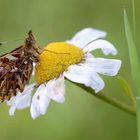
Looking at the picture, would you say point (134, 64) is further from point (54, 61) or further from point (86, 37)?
point (86, 37)

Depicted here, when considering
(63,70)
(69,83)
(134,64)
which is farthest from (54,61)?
(69,83)

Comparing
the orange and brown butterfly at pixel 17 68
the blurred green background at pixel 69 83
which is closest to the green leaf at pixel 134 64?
the orange and brown butterfly at pixel 17 68

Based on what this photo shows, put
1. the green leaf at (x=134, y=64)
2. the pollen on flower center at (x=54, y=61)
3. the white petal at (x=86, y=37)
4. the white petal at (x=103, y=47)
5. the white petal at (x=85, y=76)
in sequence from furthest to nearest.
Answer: the white petal at (x=86, y=37)
the white petal at (x=103, y=47)
the pollen on flower center at (x=54, y=61)
the white petal at (x=85, y=76)
the green leaf at (x=134, y=64)

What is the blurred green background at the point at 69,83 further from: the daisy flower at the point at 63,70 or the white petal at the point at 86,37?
the daisy flower at the point at 63,70

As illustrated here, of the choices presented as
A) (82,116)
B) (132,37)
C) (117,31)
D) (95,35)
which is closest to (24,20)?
(117,31)

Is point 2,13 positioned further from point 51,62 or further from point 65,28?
point 51,62

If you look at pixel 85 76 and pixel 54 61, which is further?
pixel 54 61
